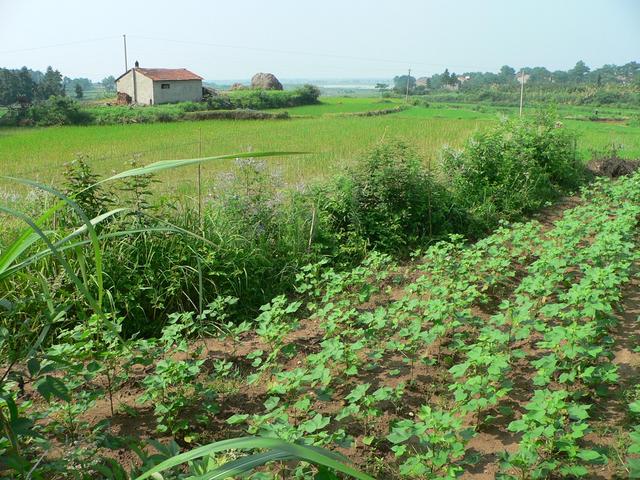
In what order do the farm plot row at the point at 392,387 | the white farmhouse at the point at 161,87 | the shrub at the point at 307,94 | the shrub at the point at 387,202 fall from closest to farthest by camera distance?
the farm plot row at the point at 392,387 → the shrub at the point at 387,202 → the white farmhouse at the point at 161,87 → the shrub at the point at 307,94

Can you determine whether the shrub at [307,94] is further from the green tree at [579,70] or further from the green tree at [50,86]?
the green tree at [579,70]

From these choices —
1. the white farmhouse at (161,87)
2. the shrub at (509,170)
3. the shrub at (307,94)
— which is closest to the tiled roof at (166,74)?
the white farmhouse at (161,87)

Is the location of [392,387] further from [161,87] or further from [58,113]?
[161,87]

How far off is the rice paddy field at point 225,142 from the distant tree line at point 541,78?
73.1 ft

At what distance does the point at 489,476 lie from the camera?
2.60 metres

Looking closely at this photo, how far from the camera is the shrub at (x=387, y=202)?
623 cm

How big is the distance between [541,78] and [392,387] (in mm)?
49538

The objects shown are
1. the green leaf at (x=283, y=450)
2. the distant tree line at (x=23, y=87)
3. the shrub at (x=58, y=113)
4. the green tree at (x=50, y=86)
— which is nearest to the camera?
the green leaf at (x=283, y=450)

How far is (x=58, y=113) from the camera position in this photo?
1798cm

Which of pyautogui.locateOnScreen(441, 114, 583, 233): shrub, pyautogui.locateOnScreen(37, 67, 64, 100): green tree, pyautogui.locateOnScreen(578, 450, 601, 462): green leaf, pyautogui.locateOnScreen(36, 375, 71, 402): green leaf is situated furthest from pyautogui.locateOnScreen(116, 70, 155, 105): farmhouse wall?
pyautogui.locateOnScreen(578, 450, 601, 462): green leaf

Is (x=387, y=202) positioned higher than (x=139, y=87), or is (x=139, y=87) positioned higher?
(x=139, y=87)

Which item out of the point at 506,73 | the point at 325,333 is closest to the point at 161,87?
the point at 325,333

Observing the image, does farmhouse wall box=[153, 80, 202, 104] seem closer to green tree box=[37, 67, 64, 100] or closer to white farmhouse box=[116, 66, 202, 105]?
white farmhouse box=[116, 66, 202, 105]

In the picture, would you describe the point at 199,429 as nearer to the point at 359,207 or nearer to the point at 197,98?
the point at 359,207
